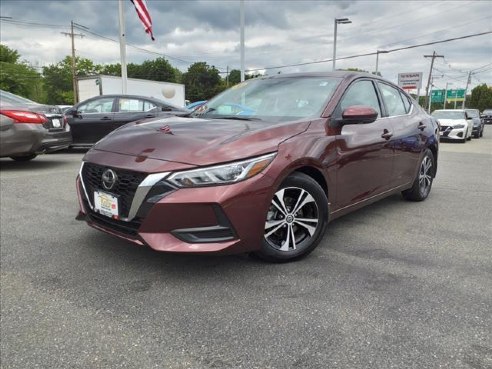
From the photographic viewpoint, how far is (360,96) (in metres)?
4.05

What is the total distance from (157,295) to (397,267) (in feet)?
5.80

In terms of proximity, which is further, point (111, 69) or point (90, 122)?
point (111, 69)

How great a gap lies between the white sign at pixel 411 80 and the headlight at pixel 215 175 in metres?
35.1

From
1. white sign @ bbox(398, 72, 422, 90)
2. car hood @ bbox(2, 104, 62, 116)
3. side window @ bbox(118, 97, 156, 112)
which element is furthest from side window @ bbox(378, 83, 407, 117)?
white sign @ bbox(398, 72, 422, 90)

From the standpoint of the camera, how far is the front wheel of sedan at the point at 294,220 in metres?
3.07

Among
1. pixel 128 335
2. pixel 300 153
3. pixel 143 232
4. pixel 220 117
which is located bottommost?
pixel 128 335

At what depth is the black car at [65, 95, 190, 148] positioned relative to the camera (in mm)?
9953

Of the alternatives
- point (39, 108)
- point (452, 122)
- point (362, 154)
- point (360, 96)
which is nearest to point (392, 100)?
point (360, 96)

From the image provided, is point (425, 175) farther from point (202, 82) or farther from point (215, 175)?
point (202, 82)

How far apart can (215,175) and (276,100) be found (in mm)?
1405

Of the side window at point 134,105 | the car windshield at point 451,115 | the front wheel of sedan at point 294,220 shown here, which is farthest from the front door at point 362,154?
the car windshield at point 451,115

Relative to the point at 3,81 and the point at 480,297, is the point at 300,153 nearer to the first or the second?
the point at 480,297

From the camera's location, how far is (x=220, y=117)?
379cm

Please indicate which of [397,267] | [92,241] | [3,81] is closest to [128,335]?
[92,241]
